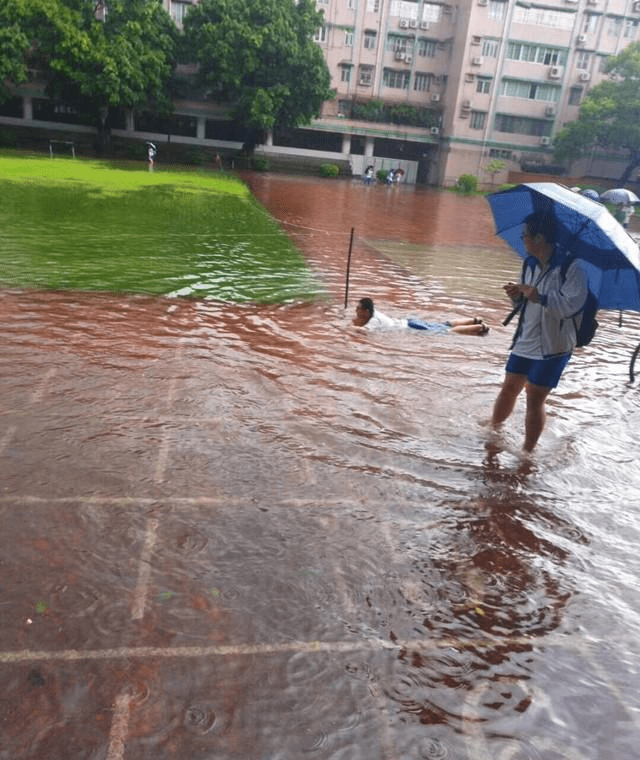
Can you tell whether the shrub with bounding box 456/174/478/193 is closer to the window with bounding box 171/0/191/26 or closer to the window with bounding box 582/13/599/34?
the window with bounding box 582/13/599/34

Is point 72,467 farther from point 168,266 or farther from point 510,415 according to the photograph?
point 168,266

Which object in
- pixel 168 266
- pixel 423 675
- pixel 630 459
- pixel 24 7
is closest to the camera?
pixel 423 675

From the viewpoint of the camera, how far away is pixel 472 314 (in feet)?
30.5

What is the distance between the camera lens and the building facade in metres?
45.4

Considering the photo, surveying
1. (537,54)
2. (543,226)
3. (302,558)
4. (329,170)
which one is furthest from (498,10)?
(302,558)

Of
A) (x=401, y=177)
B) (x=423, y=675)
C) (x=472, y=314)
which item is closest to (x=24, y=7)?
(x=401, y=177)

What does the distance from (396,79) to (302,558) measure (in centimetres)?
5159

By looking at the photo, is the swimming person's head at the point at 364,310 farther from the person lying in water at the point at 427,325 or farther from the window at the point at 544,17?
the window at the point at 544,17

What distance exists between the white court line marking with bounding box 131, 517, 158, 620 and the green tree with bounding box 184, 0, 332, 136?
121ft

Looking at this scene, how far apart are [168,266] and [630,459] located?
7728 millimetres

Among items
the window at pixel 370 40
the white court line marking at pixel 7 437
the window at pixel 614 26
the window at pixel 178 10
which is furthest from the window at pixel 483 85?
the white court line marking at pixel 7 437

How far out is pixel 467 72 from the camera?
151 ft

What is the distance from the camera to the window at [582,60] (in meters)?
46.8

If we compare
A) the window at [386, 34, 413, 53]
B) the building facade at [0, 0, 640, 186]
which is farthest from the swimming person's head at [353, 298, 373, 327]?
the window at [386, 34, 413, 53]
